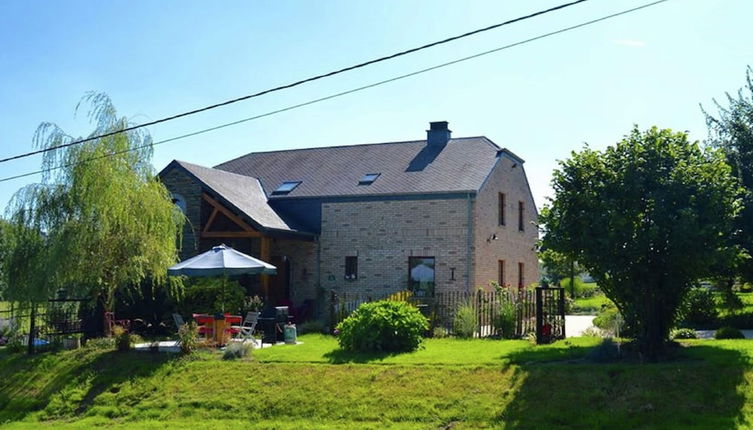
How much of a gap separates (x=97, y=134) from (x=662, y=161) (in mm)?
12559

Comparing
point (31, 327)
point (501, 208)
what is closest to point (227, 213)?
point (31, 327)

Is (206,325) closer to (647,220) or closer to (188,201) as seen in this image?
(188,201)

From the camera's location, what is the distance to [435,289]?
22.2 meters

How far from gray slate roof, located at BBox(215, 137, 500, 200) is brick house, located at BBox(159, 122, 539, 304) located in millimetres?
65

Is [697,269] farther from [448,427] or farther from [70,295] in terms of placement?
[70,295]

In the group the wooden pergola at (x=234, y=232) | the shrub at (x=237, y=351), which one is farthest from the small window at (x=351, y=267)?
the shrub at (x=237, y=351)

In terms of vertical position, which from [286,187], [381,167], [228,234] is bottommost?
[228,234]

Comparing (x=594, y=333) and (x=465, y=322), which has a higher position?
(x=465, y=322)

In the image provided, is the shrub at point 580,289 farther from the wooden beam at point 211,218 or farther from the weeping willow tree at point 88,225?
the weeping willow tree at point 88,225

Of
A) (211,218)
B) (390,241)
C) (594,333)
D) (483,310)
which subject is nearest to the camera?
(594,333)

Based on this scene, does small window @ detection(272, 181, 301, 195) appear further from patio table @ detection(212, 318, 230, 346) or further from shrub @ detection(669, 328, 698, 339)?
shrub @ detection(669, 328, 698, 339)

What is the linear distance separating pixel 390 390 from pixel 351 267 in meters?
11.5

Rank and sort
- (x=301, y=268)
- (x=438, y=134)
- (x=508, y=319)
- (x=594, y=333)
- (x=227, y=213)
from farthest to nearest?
(x=438, y=134)
(x=301, y=268)
(x=227, y=213)
(x=594, y=333)
(x=508, y=319)

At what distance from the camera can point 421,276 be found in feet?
73.7
